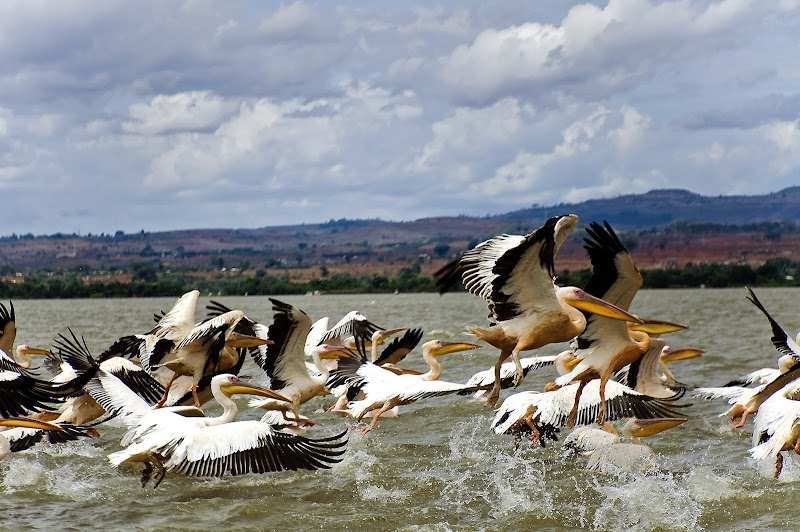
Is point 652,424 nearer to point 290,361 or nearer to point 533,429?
point 533,429

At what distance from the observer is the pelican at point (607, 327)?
7.07 metres

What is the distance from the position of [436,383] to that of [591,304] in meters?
1.76

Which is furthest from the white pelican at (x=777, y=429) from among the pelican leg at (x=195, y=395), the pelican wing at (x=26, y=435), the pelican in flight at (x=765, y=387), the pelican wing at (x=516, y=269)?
the pelican wing at (x=26, y=435)

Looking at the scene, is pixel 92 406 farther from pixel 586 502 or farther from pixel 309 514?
pixel 586 502

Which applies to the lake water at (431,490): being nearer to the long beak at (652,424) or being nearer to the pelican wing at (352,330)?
the long beak at (652,424)

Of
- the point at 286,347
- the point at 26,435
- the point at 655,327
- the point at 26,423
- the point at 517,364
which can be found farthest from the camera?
the point at 286,347

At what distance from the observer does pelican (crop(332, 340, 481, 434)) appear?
809cm

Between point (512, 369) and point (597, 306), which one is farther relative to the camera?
point (512, 369)

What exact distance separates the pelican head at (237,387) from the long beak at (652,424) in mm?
2695

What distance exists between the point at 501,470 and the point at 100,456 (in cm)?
363

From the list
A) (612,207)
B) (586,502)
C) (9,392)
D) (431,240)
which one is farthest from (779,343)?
(612,207)

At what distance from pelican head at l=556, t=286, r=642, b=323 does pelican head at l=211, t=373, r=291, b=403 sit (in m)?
2.25

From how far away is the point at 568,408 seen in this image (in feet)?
25.6

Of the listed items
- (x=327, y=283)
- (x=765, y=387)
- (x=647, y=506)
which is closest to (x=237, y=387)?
(x=647, y=506)
